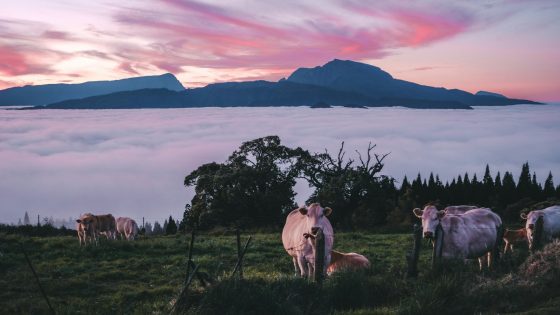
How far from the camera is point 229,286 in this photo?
7879 millimetres

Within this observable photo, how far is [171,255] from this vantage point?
56.5 feet

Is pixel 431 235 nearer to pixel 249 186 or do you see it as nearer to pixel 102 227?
pixel 102 227

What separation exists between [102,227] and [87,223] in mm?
1678

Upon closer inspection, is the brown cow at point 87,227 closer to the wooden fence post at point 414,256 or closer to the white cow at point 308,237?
the white cow at point 308,237

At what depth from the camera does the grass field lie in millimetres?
7707

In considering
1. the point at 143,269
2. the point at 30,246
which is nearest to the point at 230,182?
the point at 30,246

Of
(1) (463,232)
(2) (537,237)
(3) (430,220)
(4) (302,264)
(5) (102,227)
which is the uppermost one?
(3) (430,220)

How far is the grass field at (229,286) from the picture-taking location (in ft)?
25.3

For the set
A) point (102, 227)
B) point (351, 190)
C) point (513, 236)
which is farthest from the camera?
point (351, 190)

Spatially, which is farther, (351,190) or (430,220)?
(351,190)

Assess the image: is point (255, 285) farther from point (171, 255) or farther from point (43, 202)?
point (43, 202)

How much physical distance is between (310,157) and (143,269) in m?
32.0

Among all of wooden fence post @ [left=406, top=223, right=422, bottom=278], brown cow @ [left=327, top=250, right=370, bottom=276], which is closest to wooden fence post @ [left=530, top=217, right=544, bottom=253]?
wooden fence post @ [left=406, top=223, right=422, bottom=278]

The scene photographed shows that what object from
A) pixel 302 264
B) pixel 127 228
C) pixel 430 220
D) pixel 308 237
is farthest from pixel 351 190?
pixel 430 220
